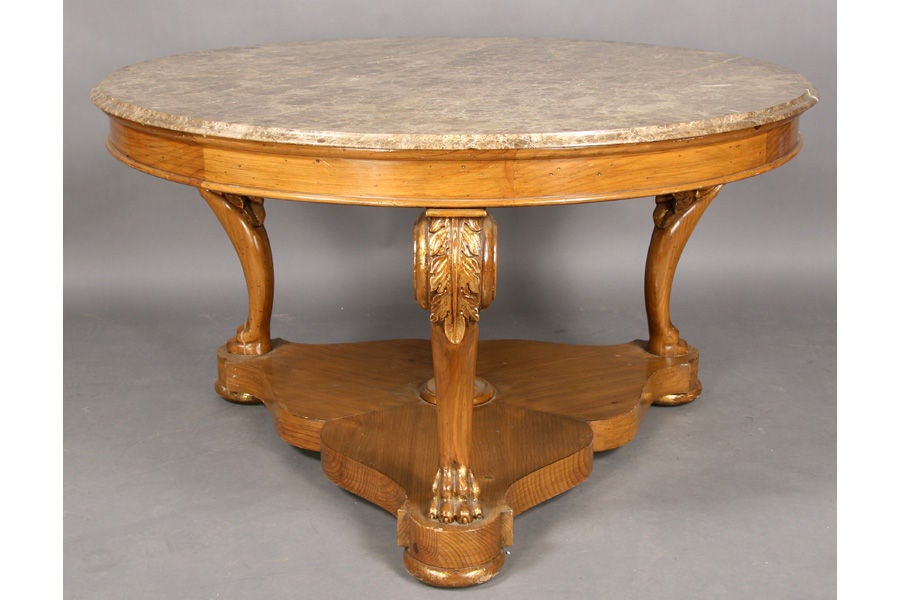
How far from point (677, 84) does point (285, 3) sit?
213 centimetres

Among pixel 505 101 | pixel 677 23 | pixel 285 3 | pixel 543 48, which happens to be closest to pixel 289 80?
pixel 505 101

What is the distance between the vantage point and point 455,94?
3.28 metres

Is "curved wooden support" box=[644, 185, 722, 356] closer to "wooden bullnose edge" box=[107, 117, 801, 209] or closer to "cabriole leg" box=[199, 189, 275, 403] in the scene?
"wooden bullnose edge" box=[107, 117, 801, 209]

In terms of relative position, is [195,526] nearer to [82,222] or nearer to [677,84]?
[677,84]

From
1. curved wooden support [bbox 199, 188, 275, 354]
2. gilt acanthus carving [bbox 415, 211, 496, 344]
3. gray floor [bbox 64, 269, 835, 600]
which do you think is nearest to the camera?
gilt acanthus carving [bbox 415, 211, 496, 344]

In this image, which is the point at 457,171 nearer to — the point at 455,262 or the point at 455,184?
the point at 455,184

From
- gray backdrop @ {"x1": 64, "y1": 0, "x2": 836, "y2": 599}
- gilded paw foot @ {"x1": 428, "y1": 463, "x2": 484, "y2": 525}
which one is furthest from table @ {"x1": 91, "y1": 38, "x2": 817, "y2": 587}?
gray backdrop @ {"x1": 64, "y1": 0, "x2": 836, "y2": 599}

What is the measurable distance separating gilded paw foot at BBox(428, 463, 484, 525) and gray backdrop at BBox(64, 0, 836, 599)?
17 cm

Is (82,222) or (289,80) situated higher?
(289,80)

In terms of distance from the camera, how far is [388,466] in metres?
3.50

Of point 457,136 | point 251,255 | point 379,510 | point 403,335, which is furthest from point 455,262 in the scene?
point 403,335

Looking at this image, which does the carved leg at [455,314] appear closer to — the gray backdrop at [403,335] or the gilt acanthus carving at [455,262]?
the gilt acanthus carving at [455,262]

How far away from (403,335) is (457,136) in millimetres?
1986

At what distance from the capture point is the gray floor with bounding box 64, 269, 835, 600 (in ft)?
10.6
